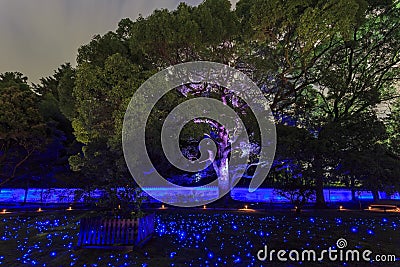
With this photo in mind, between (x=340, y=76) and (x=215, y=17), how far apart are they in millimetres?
8294

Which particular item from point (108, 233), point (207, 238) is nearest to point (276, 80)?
point (207, 238)

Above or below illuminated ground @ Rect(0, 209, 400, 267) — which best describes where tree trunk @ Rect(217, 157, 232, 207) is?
above

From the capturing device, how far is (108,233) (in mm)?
7789

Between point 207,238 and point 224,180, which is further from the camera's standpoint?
point 224,180

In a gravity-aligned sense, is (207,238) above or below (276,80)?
below

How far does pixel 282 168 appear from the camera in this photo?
744 inches

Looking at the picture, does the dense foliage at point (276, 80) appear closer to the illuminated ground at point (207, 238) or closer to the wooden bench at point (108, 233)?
the illuminated ground at point (207, 238)

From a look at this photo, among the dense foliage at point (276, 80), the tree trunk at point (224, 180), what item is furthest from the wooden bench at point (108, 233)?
the tree trunk at point (224, 180)

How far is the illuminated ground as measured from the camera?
6.91 m

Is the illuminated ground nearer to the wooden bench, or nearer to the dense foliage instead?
the wooden bench

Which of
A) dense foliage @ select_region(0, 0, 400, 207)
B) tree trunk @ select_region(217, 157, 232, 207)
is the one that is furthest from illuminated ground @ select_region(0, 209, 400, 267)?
tree trunk @ select_region(217, 157, 232, 207)

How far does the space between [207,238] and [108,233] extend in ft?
10.1

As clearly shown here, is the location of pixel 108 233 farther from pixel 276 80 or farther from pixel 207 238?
pixel 276 80

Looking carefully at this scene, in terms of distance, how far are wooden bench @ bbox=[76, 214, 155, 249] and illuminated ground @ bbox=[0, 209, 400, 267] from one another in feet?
0.80
